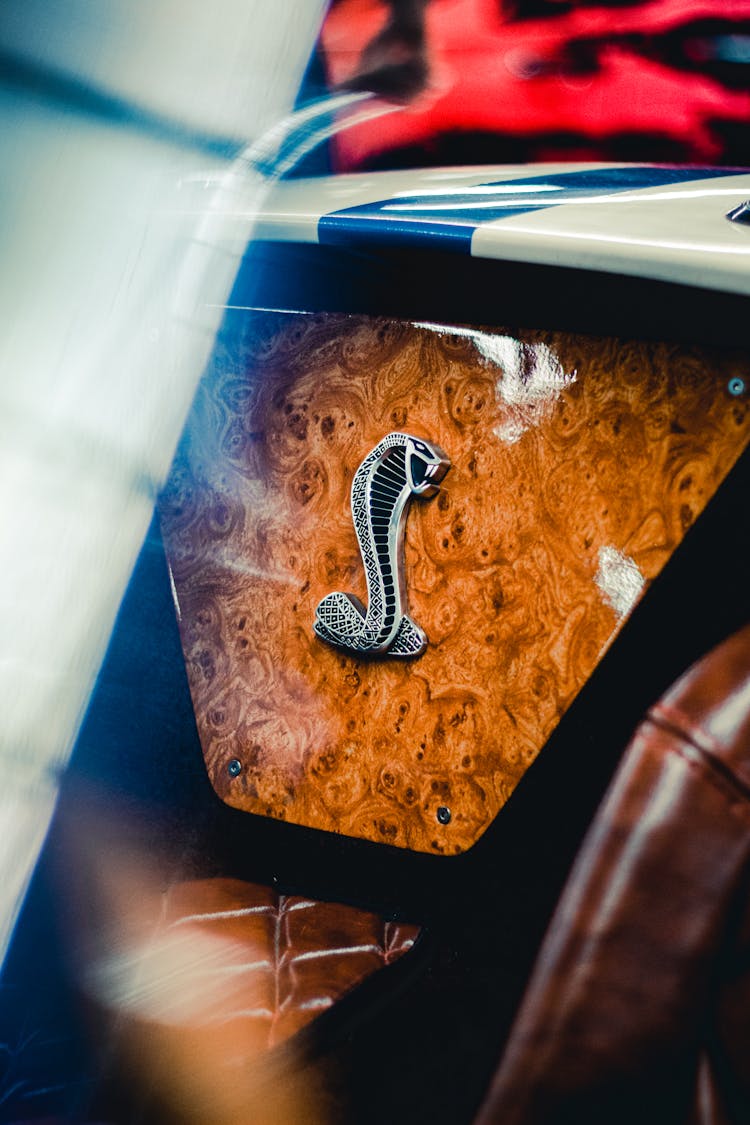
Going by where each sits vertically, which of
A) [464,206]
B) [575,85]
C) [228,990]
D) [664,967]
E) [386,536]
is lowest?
[228,990]

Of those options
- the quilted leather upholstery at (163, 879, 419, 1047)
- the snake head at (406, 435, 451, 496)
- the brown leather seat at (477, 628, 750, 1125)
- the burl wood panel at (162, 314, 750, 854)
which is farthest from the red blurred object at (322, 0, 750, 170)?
the quilted leather upholstery at (163, 879, 419, 1047)

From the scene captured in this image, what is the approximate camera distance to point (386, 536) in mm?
1004

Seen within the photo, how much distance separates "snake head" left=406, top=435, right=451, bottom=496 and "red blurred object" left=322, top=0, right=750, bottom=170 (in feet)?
2.16

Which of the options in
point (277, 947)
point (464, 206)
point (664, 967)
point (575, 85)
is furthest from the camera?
point (575, 85)

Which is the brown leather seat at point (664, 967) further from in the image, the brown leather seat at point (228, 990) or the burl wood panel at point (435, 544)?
the brown leather seat at point (228, 990)

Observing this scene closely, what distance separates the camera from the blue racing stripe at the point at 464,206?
92 centimetres

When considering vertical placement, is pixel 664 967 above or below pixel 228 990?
above

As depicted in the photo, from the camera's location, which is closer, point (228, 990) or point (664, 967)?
point (664, 967)

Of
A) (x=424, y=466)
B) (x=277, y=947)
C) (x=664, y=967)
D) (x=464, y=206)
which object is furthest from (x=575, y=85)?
(x=277, y=947)

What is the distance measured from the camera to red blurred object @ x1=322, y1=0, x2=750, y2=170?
4.02 ft

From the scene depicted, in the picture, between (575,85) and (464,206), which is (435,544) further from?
(575,85)

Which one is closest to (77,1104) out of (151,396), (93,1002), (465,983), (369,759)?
(93,1002)

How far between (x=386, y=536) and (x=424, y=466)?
10 centimetres

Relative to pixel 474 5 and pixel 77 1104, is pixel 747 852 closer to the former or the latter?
pixel 77 1104
